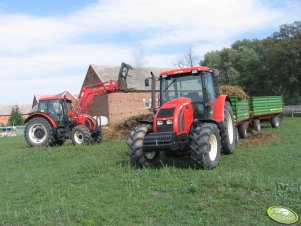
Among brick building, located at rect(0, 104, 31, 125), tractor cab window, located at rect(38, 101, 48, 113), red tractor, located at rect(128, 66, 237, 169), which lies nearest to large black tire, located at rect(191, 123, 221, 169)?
red tractor, located at rect(128, 66, 237, 169)

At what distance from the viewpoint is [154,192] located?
816 cm

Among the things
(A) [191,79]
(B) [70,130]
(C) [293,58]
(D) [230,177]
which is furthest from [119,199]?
(C) [293,58]

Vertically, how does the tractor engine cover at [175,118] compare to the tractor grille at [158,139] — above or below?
above

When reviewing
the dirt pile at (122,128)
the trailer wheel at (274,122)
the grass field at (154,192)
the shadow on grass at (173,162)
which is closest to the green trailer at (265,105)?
the trailer wheel at (274,122)

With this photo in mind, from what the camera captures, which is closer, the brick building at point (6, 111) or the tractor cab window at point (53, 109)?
the tractor cab window at point (53, 109)

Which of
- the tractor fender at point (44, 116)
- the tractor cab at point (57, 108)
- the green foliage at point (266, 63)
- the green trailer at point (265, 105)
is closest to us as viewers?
Answer: the tractor fender at point (44, 116)

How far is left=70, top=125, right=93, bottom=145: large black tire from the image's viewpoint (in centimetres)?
1825

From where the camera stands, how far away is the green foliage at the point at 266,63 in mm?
43656

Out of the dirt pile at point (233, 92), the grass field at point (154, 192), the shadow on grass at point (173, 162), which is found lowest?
the grass field at point (154, 192)

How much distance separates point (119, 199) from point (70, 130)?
12478 millimetres

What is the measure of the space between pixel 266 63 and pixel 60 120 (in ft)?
108

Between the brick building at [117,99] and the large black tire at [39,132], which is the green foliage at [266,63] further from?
the large black tire at [39,132]

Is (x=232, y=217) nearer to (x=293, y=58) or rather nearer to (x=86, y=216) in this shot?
(x=86, y=216)

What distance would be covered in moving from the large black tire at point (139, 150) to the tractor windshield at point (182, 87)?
1.44 metres
